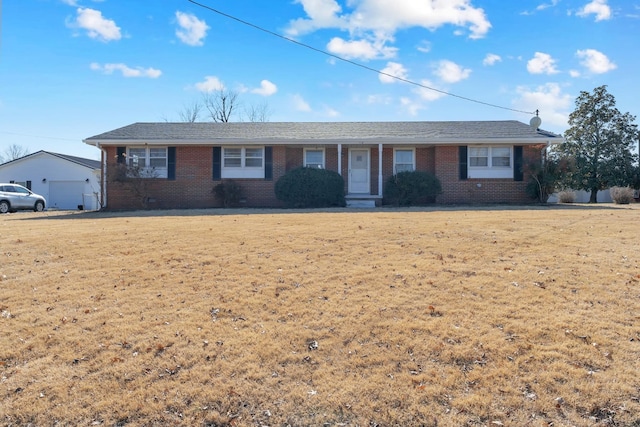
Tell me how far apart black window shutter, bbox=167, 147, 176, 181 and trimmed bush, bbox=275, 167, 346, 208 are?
4.90 metres

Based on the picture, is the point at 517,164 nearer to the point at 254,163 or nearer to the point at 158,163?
the point at 254,163

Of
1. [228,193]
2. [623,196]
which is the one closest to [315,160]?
[228,193]

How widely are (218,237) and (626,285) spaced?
6.68 m

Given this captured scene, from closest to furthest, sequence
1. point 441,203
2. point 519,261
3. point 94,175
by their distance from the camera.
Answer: point 519,261 < point 441,203 < point 94,175

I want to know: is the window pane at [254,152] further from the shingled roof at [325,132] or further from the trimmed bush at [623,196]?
the trimmed bush at [623,196]

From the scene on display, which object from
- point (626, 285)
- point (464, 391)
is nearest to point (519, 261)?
point (626, 285)

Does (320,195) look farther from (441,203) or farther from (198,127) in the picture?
(198,127)

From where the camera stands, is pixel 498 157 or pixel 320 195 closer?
pixel 320 195

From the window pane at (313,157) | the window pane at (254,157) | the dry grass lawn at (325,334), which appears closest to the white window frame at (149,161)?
the window pane at (254,157)

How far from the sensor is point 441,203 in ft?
56.7

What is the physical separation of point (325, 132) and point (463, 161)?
5833 millimetres

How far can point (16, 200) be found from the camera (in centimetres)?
2111

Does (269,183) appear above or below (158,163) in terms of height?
below

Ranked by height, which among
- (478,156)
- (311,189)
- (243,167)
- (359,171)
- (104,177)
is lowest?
(311,189)
